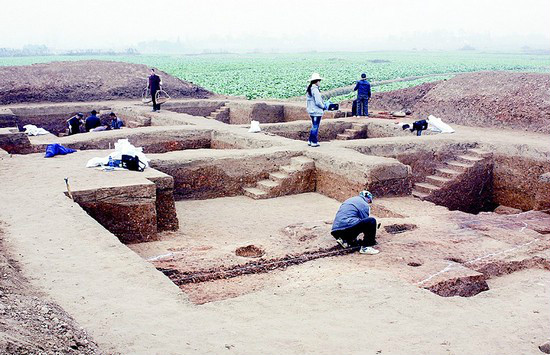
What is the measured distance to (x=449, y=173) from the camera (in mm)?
12031

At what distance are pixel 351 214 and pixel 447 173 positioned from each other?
568 cm

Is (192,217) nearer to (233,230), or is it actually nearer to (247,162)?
(233,230)

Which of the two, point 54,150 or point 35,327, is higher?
point 35,327

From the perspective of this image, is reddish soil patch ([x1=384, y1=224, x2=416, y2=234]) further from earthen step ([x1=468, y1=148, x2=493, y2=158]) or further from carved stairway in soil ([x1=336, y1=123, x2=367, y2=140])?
carved stairway in soil ([x1=336, y1=123, x2=367, y2=140])

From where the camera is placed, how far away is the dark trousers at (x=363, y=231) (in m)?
6.95

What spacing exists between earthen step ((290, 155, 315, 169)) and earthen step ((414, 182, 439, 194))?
2.37m

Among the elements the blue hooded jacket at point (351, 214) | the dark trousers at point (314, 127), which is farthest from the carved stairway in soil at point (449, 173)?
the blue hooded jacket at point (351, 214)

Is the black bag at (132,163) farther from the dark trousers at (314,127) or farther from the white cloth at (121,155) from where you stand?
the dark trousers at (314,127)

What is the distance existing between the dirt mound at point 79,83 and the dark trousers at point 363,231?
1570cm

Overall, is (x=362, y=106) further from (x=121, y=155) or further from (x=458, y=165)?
(x=121, y=155)

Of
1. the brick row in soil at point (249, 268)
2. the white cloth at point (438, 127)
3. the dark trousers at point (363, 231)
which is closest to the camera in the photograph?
the brick row in soil at point (249, 268)

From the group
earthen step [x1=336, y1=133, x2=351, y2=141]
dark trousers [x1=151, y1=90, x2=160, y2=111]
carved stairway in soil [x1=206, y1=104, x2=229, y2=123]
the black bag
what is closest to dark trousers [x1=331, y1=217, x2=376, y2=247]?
the black bag

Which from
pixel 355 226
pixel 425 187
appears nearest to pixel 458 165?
pixel 425 187

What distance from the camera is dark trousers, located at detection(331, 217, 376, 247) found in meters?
6.95
